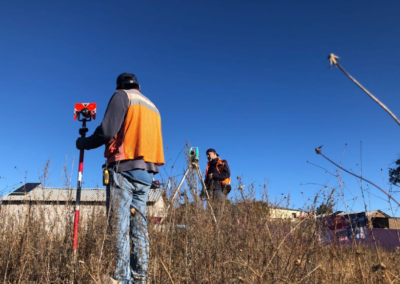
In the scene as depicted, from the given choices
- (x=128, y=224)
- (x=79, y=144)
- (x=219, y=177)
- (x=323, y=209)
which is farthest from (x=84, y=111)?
(x=219, y=177)

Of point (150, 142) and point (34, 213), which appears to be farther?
point (34, 213)

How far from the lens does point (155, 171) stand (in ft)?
8.16

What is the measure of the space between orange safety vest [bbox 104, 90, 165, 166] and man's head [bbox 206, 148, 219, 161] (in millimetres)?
3375

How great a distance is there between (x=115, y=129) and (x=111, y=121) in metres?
0.08

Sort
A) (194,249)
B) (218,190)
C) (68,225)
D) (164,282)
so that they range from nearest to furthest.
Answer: (164,282) → (194,249) → (68,225) → (218,190)

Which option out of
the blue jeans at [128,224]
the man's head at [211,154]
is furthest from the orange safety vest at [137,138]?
the man's head at [211,154]

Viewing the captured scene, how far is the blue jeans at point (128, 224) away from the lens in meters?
2.03

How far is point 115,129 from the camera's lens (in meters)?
2.35

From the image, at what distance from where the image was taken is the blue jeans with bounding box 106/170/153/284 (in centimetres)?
203

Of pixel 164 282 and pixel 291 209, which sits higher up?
pixel 291 209

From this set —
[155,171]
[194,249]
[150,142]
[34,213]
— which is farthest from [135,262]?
[34,213]

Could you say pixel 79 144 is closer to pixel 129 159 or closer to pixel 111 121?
pixel 111 121

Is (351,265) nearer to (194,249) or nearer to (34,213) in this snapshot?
(194,249)

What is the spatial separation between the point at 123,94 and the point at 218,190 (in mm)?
3455
